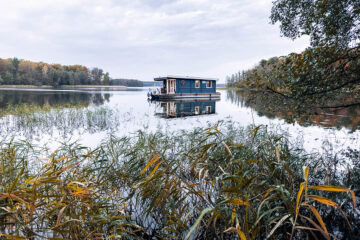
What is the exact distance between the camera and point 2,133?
798 cm

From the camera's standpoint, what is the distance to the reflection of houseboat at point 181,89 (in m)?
24.8

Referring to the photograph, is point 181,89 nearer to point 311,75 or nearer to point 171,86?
point 171,86

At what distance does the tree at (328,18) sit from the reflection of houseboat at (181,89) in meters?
19.5

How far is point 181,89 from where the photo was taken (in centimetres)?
2547

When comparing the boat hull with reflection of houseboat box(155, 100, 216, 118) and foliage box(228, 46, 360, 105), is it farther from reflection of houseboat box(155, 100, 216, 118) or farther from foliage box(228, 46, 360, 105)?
foliage box(228, 46, 360, 105)

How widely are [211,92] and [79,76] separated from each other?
66662 millimetres

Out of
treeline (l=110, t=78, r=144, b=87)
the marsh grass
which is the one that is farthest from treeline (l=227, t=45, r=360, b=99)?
treeline (l=110, t=78, r=144, b=87)

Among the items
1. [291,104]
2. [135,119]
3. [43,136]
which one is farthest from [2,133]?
[291,104]

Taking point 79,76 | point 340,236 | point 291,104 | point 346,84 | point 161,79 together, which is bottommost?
point 340,236

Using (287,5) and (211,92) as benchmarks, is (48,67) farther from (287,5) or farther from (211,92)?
(287,5)

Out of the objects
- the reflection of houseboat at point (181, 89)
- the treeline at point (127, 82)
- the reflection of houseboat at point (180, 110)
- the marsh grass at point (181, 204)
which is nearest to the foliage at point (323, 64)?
the marsh grass at point (181, 204)

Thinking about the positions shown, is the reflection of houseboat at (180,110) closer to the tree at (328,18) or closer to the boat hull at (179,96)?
the boat hull at (179,96)

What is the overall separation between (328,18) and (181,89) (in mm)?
21709

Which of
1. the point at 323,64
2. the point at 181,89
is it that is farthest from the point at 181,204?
the point at 181,89
